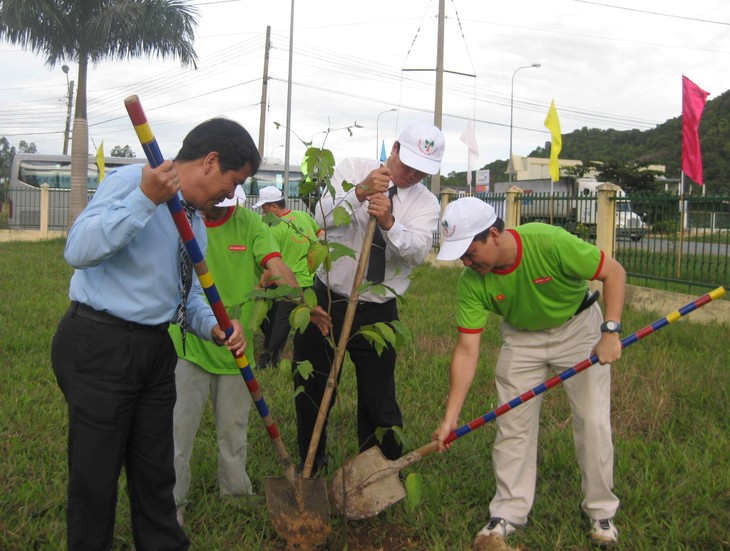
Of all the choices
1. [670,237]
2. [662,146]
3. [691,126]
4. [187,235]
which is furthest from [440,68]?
[662,146]

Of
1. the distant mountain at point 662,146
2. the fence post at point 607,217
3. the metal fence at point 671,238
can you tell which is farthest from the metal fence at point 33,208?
the distant mountain at point 662,146

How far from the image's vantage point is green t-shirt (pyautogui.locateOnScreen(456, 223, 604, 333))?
2.96 m

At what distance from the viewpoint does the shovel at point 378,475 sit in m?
3.02

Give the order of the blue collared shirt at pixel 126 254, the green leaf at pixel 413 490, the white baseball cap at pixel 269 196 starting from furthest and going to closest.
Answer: the white baseball cap at pixel 269 196 < the green leaf at pixel 413 490 < the blue collared shirt at pixel 126 254

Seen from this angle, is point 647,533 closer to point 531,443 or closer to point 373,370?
point 531,443

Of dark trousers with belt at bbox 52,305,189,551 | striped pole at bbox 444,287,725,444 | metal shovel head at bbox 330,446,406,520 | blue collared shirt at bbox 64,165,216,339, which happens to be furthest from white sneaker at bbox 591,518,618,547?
blue collared shirt at bbox 64,165,216,339

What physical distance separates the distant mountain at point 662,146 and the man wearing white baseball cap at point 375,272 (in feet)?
67.4

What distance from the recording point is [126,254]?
7.14 feet

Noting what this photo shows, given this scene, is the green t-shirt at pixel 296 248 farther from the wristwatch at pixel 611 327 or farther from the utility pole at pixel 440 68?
the utility pole at pixel 440 68

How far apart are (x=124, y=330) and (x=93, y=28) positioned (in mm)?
15198

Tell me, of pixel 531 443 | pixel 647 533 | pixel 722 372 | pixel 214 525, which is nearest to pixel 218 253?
pixel 214 525

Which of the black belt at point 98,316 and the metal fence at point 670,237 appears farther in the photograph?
the metal fence at point 670,237

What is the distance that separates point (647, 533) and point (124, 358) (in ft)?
7.72

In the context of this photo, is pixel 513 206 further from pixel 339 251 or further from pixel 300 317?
pixel 300 317
